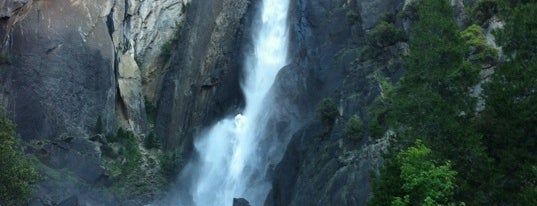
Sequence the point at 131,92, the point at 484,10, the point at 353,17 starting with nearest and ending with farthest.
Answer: the point at 484,10
the point at 353,17
the point at 131,92

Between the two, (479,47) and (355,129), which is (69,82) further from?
(479,47)

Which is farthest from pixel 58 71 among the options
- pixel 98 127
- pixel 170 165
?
pixel 170 165

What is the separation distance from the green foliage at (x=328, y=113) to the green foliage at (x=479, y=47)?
9.30 m

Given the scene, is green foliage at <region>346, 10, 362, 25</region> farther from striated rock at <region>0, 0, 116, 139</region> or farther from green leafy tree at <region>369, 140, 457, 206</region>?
green leafy tree at <region>369, 140, 457, 206</region>

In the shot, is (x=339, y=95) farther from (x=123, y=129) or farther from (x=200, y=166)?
(x=123, y=129)

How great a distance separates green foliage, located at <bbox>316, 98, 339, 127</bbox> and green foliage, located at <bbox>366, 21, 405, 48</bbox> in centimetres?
395

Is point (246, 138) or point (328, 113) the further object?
point (246, 138)

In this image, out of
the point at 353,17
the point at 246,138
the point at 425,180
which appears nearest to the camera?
the point at 425,180

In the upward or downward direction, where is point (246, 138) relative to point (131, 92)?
downward

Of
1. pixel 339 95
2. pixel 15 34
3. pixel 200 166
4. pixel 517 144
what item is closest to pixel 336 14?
pixel 339 95

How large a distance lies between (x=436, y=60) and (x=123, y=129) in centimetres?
3797

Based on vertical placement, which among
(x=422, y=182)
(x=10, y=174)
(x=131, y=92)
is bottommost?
(x=10, y=174)

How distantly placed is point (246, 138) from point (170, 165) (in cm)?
741

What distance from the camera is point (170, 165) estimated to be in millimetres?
53625
